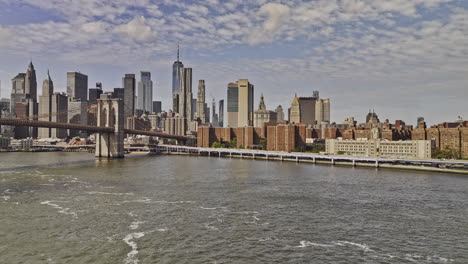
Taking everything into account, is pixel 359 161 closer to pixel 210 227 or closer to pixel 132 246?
pixel 210 227

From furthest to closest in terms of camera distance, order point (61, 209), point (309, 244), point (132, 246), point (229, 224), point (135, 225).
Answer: point (61, 209) → point (229, 224) → point (135, 225) → point (309, 244) → point (132, 246)

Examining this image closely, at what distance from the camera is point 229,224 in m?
30.9

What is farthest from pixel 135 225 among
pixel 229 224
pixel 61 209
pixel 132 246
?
pixel 61 209

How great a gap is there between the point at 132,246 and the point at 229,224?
29.3 ft

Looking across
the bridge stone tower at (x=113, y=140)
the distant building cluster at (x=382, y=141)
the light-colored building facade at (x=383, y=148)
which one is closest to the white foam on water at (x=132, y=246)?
the light-colored building facade at (x=383, y=148)

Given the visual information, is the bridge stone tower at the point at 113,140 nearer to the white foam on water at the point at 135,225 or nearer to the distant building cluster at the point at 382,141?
the distant building cluster at the point at 382,141

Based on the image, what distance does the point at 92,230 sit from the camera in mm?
28547

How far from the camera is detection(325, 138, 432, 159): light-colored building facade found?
332 feet

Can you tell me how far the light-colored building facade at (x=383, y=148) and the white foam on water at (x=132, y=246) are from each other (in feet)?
302

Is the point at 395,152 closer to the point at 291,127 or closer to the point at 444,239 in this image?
the point at 291,127

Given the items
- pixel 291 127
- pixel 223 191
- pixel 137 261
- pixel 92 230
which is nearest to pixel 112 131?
pixel 291 127

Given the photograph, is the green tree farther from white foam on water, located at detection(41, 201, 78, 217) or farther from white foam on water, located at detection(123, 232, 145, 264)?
white foam on water, located at detection(123, 232, 145, 264)

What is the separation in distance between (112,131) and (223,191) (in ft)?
280

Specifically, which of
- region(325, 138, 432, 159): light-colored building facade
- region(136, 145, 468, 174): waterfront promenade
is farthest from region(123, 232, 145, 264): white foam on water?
region(325, 138, 432, 159): light-colored building facade
